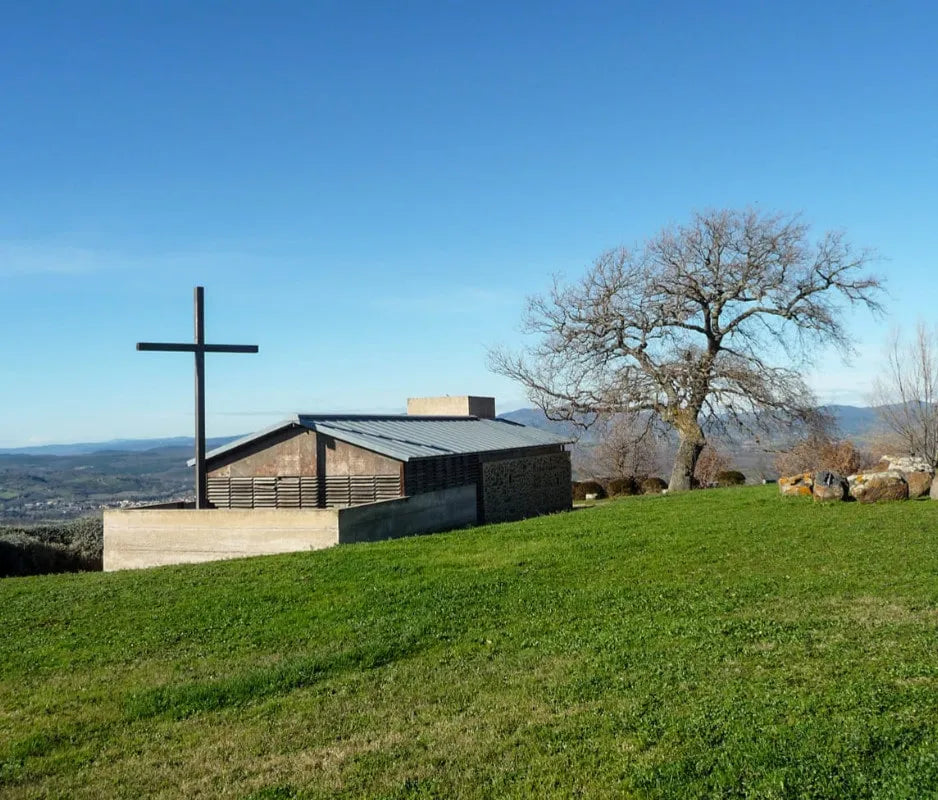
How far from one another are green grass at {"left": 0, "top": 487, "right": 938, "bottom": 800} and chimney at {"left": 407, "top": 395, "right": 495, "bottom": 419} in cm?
2308

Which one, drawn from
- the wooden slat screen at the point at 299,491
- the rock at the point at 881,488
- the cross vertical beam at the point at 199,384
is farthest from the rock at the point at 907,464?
the cross vertical beam at the point at 199,384

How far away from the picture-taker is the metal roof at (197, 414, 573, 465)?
26.0 meters

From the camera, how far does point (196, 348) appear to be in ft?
81.2

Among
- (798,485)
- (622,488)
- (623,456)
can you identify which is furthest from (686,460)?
(623,456)

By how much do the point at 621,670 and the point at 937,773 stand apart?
130 inches

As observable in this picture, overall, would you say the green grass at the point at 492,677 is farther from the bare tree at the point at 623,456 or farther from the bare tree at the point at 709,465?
the bare tree at the point at 709,465

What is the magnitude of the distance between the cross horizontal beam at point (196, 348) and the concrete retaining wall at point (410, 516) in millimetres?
6635

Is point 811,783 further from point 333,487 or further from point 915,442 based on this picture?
point 915,442

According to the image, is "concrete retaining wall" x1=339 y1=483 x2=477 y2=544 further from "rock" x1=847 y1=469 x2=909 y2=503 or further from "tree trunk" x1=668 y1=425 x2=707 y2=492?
"tree trunk" x1=668 y1=425 x2=707 y2=492

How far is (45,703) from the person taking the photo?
894cm

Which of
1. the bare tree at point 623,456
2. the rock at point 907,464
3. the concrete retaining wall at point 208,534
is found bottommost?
the concrete retaining wall at point 208,534

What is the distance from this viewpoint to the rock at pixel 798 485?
24286mm

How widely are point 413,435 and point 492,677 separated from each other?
20613mm

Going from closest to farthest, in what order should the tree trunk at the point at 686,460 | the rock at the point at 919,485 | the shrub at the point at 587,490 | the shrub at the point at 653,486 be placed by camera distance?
the rock at the point at 919,485 → the tree trunk at the point at 686,460 → the shrub at the point at 653,486 → the shrub at the point at 587,490
